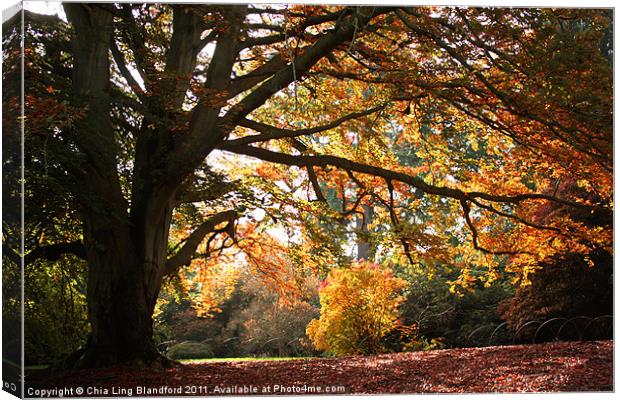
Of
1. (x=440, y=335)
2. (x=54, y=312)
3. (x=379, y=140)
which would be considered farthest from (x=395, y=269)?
(x=54, y=312)

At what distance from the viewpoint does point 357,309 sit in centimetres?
664

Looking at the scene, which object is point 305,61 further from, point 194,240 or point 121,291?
point 121,291

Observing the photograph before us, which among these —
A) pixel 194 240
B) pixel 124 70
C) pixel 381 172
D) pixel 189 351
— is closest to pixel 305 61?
pixel 381 172

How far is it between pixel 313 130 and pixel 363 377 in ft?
7.26

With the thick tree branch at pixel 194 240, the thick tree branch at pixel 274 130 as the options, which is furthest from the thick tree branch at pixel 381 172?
the thick tree branch at pixel 194 240

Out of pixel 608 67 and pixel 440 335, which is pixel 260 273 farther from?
pixel 608 67

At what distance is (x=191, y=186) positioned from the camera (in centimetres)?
628

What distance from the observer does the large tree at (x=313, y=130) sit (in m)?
5.67

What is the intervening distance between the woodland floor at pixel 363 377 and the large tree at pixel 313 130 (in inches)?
18.8

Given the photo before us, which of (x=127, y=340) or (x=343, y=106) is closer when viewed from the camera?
(x=127, y=340)

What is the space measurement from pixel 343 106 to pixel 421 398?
9.23ft

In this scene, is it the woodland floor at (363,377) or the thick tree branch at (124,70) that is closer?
the woodland floor at (363,377)

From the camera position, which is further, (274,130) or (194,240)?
(194,240)

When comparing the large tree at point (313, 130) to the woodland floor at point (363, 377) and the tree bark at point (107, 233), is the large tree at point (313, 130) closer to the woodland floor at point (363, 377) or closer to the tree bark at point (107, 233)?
the tree bark at point (107, 233)
